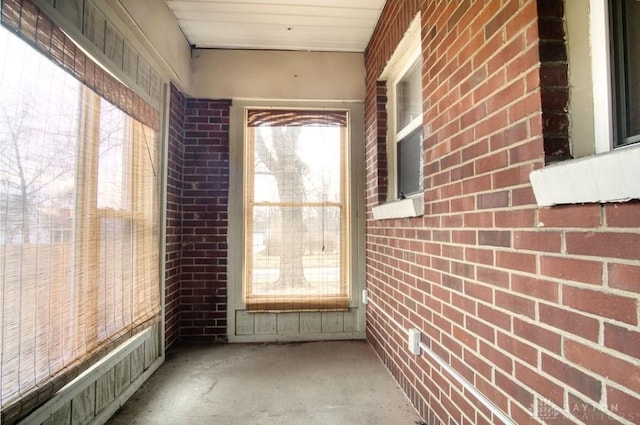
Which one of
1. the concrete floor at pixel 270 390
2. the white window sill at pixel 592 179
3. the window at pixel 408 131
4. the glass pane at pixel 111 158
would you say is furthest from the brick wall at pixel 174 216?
the white window sill at pixel 592 179

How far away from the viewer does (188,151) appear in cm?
300

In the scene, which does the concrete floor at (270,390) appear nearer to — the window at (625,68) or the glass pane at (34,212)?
the glass pane at (34,212)

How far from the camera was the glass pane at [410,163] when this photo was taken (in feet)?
7.05

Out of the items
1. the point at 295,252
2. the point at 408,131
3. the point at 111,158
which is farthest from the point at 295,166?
the point at 111,158

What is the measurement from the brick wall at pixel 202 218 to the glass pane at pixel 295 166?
1.10ft

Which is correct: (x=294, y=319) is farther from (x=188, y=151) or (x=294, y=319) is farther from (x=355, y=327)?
(x=188, y=151)

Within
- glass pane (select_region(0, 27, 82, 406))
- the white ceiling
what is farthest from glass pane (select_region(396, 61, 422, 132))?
glass pane (select_region(0, 27, 82, 406))

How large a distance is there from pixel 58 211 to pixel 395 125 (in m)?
2.26

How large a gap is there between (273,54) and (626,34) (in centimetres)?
274

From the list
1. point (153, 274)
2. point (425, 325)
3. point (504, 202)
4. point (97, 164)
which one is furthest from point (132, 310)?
point (504, 202)

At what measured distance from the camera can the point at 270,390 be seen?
2.09m

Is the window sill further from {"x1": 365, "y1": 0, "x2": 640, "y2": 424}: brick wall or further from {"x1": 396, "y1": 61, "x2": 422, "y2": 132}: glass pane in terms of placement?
{"x1": 396, "y1": 61, "x2": 422, "y2": 132}: glass pane

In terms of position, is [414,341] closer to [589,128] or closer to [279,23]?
[589,128]

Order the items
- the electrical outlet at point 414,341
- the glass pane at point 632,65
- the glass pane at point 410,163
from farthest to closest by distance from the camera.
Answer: the glass pane at point 410,163 → the electrical outlet at point 414,341 → the glass pane at point 632,65
